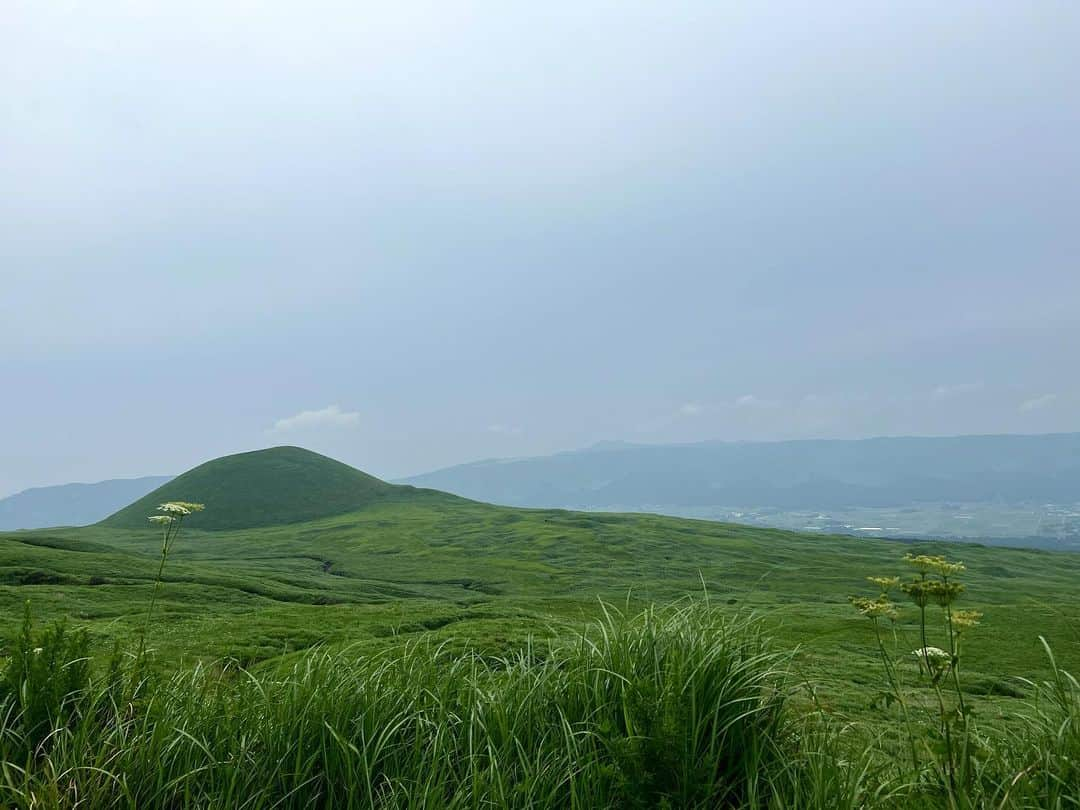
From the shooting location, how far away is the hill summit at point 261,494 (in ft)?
527

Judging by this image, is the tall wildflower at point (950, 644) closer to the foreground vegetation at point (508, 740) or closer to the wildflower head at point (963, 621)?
the wildflower head at point (963, 621)

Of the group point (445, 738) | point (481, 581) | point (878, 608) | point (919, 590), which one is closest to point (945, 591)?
point (919, 590)

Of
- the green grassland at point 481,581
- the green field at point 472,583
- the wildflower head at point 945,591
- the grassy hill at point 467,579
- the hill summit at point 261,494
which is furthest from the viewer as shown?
the hill summit at point 261,494

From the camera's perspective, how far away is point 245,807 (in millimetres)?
6371

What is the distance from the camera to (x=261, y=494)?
175125mm

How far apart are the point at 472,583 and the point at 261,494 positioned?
11820 cm

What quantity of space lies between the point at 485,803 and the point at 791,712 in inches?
143

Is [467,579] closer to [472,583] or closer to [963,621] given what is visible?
[472,583]

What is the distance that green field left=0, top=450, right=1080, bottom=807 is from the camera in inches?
954

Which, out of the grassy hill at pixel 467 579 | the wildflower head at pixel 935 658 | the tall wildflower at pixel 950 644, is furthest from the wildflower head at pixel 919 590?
the grassy hill at pixel 467 579

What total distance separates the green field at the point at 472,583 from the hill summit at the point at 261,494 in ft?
3.19

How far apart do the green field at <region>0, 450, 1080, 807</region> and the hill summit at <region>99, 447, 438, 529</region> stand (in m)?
0.97

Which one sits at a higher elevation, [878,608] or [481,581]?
[878,608]

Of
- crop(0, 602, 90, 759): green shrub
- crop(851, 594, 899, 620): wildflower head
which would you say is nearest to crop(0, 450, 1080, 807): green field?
crop(851, 594, 899, 620): wildflower head
